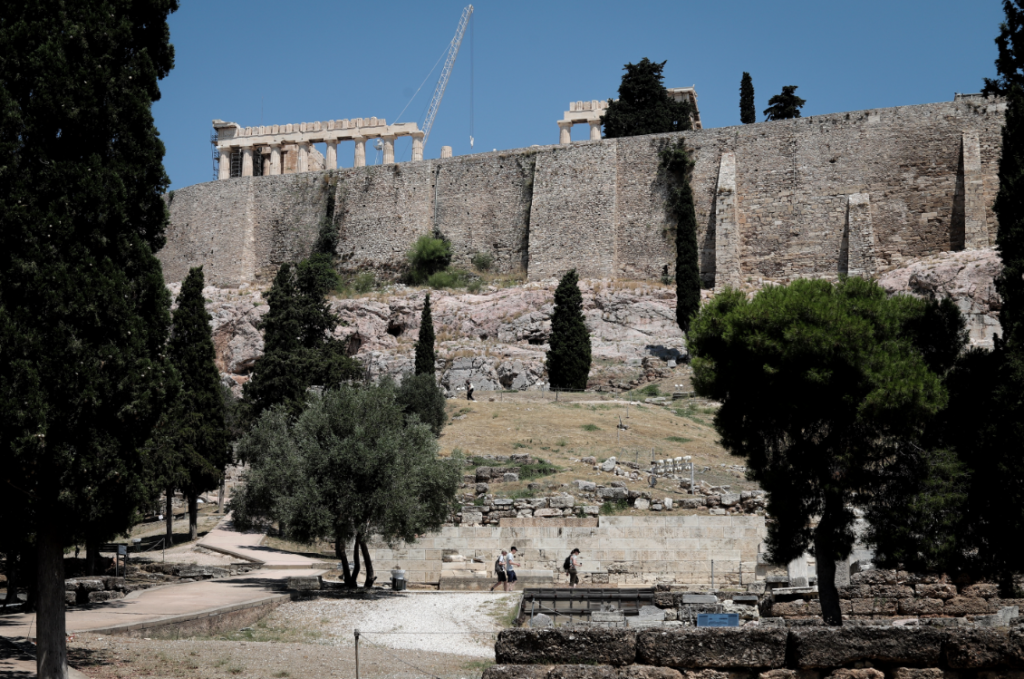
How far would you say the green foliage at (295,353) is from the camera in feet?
100

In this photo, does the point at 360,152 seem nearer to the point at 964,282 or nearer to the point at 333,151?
the point at 333,151

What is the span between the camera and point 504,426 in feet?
92.7

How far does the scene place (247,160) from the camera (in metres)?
57.5

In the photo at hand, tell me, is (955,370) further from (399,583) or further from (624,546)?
(399,583)

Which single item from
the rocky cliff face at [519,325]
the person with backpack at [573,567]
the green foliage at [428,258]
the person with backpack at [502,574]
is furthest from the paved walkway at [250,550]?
the green foliage at [428,258]

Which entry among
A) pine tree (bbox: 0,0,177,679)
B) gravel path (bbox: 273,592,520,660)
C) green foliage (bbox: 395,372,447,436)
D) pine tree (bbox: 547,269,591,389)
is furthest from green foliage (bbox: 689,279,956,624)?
pine tree (bbox: 547,269,591,389)

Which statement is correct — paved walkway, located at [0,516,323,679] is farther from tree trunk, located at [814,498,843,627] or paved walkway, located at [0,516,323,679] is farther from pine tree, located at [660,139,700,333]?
pine tree, located at [660,139,700,333]

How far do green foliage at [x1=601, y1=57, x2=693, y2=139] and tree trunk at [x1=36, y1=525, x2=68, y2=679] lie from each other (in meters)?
41.9

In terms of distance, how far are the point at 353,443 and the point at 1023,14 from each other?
10.9 m

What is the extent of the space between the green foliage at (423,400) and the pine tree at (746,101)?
2342 cm

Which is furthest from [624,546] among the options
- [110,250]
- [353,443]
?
[110,250]

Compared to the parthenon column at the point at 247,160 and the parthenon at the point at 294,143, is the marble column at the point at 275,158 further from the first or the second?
the parthenon column at the point at 247,160

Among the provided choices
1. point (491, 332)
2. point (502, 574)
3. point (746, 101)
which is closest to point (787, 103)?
point (746, 101)

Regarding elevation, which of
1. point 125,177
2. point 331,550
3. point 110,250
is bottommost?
point 331,550
